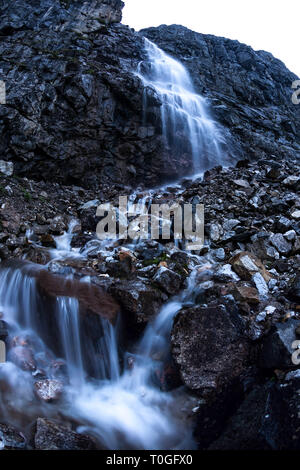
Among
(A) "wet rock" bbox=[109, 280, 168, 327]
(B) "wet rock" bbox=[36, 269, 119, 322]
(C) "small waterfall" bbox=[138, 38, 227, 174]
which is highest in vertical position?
(C) "small waterfall" bbox=[138, 38, 227, 174]

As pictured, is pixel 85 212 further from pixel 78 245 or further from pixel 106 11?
pixel 106 11

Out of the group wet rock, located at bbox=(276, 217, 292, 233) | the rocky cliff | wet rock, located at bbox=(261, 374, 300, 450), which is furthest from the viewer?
the rocky cliff

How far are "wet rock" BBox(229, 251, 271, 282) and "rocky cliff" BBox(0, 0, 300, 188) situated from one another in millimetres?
7625

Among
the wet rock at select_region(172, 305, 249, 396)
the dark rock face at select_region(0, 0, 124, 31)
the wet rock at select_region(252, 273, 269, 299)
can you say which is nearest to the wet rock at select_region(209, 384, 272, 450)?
the wet rock at select_region(172, 305, 249, 396)

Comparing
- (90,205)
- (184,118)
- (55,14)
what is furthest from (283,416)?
(55,14)

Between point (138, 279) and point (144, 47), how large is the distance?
1761 cm

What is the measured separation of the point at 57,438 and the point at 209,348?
2.12m

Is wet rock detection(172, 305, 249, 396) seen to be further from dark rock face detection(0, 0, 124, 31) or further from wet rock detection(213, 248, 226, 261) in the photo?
dark rock face detection(0, 0, 124, 31)

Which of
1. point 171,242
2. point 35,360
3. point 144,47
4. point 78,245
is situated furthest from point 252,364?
point 144,47

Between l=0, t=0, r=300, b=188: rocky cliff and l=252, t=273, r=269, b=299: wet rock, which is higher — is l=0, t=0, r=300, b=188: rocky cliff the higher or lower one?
the higher one

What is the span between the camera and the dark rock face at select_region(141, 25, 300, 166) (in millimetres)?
16094

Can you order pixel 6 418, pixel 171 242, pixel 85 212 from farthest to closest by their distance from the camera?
pixel 85 212
pixel 171 242
pixel 6 418

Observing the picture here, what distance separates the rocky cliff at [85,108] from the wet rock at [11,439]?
8709 millimetres

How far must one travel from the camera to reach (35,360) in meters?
4.48
